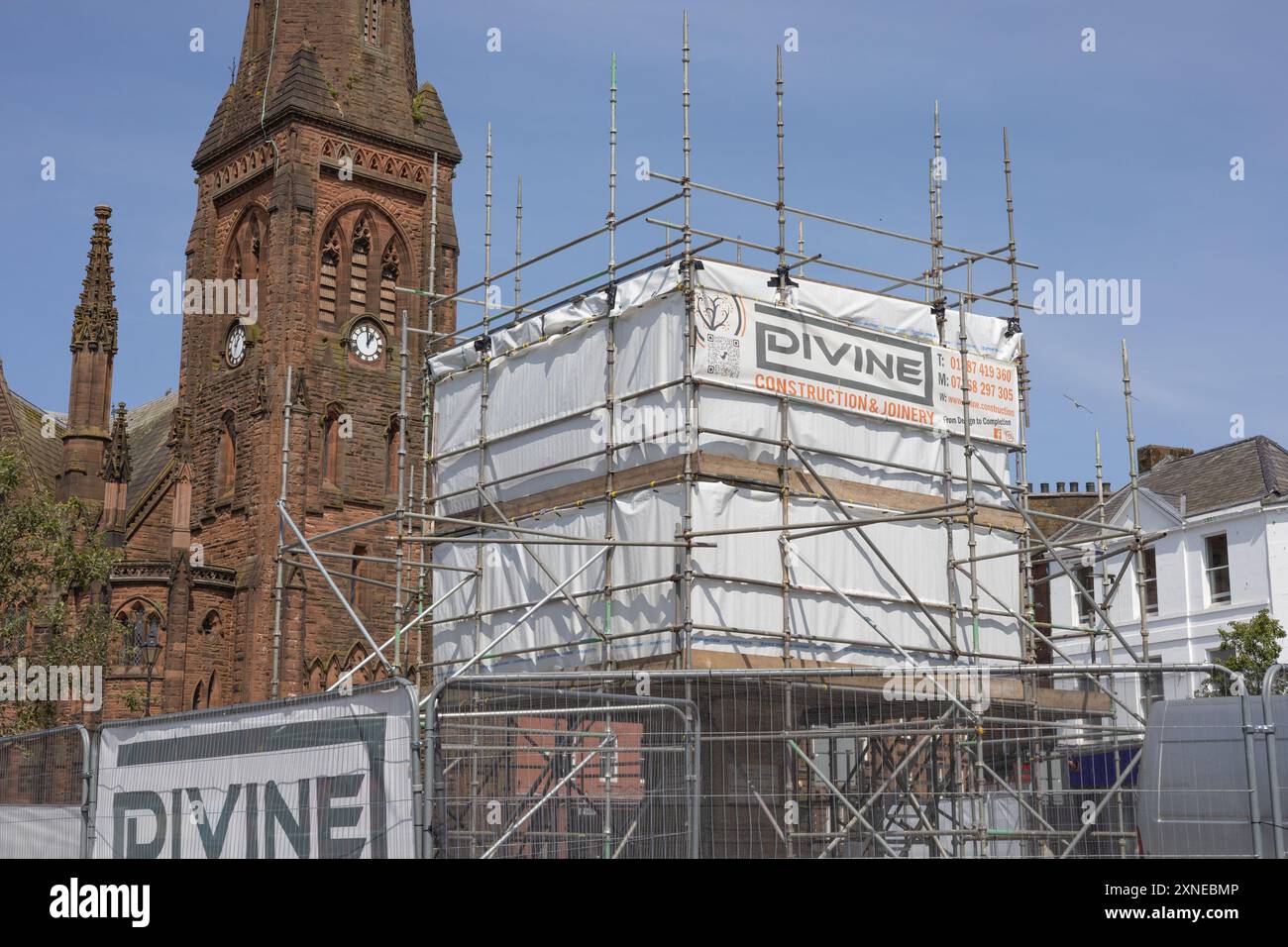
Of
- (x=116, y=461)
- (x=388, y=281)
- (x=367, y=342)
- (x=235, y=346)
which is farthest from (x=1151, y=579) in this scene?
(x=235, y=346)

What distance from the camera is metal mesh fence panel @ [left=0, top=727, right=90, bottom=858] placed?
14.4 metres

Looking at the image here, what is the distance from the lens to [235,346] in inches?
2143

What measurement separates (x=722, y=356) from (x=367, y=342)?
3586 cm

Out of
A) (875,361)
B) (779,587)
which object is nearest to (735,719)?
(779,587)

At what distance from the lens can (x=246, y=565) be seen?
50031 mm

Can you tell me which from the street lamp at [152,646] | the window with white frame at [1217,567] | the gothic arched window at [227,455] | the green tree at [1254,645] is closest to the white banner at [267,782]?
the green tree at [1254,645]

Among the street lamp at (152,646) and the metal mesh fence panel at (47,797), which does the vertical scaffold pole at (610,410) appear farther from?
the street lamp at (152,646)

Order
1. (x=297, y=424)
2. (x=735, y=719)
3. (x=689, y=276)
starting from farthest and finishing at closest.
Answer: (x=297, y=424) < (x=689, y=276) < (x=735, y=719)

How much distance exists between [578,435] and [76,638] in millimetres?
16150

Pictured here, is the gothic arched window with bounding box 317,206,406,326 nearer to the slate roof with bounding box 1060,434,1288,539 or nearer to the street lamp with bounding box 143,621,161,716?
the street lamp with bounding box 143,621,161,716

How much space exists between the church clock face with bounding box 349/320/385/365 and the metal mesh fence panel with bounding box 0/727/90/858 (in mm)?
38305

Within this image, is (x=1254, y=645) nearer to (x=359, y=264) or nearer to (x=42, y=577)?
(x=42, y=577)
